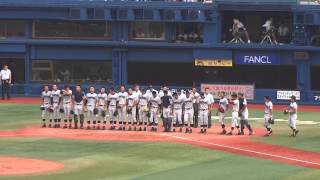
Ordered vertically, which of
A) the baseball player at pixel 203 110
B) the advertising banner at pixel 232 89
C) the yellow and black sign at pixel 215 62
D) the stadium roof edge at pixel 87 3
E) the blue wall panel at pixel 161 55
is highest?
the stadium roof edge at pixel 87 3

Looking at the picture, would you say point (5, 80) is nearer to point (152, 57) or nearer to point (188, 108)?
point (152, 57)

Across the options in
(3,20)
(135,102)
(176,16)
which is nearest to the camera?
(135,102)

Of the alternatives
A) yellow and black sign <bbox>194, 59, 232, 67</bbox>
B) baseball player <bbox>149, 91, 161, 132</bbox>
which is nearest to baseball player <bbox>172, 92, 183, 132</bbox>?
baseball player <bbox>149, 91, 161, 132</bbox>

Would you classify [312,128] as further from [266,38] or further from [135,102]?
[266,38]

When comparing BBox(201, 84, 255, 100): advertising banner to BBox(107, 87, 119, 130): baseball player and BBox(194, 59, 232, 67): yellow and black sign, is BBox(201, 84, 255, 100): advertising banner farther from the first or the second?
BBox(107, 87, 119, 130): baseball player

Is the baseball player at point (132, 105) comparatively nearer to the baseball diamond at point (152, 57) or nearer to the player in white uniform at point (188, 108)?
the baseball diamond at point (152, 57)

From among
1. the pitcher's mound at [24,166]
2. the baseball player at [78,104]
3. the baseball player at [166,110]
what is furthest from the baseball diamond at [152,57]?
the pitcher's mound at [24,166]

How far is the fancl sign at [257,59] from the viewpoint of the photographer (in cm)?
4547

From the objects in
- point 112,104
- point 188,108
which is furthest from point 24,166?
point 188,108

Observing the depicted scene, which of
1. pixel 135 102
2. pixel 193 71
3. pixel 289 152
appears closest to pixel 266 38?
pixel 193 71

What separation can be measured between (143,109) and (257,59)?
15.9 meters

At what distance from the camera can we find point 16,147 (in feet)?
87.6

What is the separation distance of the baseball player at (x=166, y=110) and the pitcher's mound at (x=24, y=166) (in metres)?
8.39

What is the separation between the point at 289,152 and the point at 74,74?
25758mm
